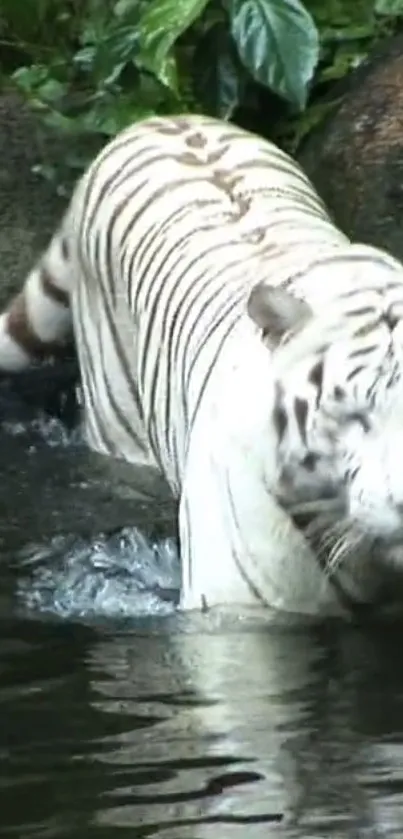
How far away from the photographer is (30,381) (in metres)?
4.14

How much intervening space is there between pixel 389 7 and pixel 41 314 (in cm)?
94

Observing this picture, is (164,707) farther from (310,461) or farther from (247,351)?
(247,351)

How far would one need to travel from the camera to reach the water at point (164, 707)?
172cm

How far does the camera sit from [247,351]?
2615mm

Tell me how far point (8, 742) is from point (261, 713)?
25cm

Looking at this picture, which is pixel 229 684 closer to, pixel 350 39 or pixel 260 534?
pixel 260 534

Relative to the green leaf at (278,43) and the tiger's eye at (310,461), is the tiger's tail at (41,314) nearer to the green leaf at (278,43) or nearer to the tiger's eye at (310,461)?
the green leaf at (278,43)

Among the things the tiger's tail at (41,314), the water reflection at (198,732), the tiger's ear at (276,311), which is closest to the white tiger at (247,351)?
the tiger's ear at (276,311)

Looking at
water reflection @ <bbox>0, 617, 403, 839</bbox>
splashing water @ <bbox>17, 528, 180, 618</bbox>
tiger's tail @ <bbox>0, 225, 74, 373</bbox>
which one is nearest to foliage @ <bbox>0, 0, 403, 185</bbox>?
tiger's tail @ <bbox>0, 225, 74, 373</bbox>

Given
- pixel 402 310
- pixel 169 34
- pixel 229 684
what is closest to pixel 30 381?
pixel 169 34

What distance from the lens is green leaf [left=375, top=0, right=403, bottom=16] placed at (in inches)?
163

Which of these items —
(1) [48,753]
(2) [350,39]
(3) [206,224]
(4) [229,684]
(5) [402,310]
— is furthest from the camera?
(2) [350,39]

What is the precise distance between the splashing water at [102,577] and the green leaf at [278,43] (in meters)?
1.30

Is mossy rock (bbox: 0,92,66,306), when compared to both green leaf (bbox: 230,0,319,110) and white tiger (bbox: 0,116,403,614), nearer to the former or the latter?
green leaf (bbox: 230,0,319,110)
